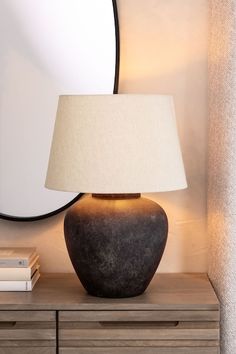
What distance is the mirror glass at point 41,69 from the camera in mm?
2197

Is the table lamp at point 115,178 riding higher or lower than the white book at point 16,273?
higher

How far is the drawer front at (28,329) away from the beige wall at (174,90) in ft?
1.31

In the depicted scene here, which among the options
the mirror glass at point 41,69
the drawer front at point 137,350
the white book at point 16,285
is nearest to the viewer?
the drawer front at point 137,350

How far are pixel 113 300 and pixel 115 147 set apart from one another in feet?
1.40

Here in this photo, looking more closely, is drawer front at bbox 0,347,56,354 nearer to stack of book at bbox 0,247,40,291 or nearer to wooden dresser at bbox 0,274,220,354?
wooden dresser at bbox 0,274,220,354

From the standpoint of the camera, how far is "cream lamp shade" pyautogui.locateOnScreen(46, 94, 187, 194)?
1809mm

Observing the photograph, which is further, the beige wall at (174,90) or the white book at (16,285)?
the beige wall at (174,90)

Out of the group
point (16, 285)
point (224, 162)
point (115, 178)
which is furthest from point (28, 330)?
point (224, 162)

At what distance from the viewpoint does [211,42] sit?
2.19m

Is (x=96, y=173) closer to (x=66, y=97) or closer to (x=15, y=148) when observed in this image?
(x=66, y=97)

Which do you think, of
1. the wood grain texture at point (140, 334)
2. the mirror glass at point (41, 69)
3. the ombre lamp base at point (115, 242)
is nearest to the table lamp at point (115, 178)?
the ombre lamp base at point (115, 242)

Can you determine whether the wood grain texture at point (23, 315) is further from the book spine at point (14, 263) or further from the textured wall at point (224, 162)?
the textured wall at point (224, 162)

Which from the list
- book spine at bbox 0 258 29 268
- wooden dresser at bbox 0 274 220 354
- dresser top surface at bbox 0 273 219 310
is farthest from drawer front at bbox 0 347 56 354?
book spine at bbox 0 258 29 268

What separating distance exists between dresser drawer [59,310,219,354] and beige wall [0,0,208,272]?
41 centimetres
